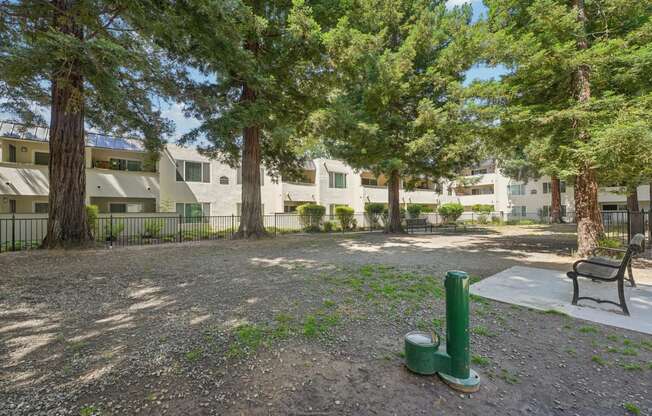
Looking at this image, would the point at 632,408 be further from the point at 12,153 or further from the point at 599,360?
the point at 12,153

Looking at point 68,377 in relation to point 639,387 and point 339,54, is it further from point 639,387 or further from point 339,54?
point 339,54

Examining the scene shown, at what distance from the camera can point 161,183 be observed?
61.6ft

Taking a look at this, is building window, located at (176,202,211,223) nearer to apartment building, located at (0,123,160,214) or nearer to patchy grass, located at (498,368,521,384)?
apartment building, located at (0,123,160,214)

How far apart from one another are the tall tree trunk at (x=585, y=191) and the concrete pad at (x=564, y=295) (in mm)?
2804

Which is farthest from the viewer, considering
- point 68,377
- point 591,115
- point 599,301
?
point 591,115

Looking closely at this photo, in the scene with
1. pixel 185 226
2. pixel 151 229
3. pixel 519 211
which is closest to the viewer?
pixel 151 229

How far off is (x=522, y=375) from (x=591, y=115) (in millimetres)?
7152

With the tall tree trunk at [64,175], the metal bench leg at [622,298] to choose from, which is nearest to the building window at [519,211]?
the metal bench leg at [622,298]

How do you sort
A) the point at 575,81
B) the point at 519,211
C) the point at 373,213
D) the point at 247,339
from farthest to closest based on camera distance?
the point at 519,211 < the point at 373,213 < the point at 575,81 < the point at 247,339

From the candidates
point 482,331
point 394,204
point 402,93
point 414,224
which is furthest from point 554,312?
point 414,224

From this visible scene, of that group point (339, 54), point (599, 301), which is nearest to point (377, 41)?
point (339, 54)

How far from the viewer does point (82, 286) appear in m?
5.17

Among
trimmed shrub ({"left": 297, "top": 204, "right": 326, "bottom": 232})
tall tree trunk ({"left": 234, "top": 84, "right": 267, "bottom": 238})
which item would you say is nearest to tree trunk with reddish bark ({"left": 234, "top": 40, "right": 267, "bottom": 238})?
tall tree trunk ({"left": 234, "top": 84, "right": 267, "bottom": 238})

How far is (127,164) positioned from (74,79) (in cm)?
1293
